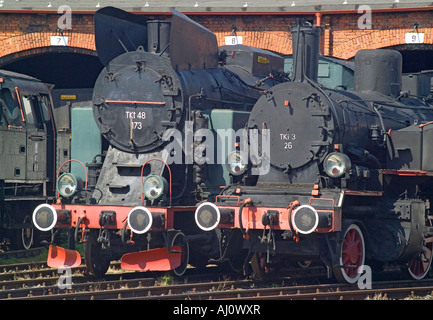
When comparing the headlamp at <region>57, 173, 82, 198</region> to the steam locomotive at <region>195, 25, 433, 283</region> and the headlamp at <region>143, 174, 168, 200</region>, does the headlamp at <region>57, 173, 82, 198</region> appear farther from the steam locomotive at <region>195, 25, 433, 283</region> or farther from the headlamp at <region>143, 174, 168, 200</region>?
the steam locomotive at <region>195, 25, 433, 283</region>

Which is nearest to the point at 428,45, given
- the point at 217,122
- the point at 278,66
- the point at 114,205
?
the point at 278,66

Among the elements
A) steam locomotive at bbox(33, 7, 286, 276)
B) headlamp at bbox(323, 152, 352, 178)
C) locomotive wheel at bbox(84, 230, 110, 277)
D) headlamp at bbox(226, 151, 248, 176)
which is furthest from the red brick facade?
locomotive wheel at bbox(84, 230, 110, 277)

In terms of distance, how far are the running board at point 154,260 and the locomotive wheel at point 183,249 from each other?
10 centimetres

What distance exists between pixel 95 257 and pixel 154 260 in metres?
1.02

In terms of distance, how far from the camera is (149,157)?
12.5 meters

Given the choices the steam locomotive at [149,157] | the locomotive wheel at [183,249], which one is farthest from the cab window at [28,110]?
the locomotive wheel at [183,249]

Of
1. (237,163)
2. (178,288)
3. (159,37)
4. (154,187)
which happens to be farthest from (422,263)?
(159,37)

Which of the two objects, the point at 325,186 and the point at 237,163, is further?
the point at 237,163

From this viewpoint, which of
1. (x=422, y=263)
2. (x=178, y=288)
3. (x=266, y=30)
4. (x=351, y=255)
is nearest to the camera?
(x=178, y=288)

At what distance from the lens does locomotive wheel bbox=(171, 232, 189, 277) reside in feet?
39.1

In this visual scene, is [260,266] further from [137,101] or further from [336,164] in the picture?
[137,101]

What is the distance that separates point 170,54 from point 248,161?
188cm

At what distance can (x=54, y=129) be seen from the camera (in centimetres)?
1596

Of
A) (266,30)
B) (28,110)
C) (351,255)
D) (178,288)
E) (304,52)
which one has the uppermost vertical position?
(266,30)
